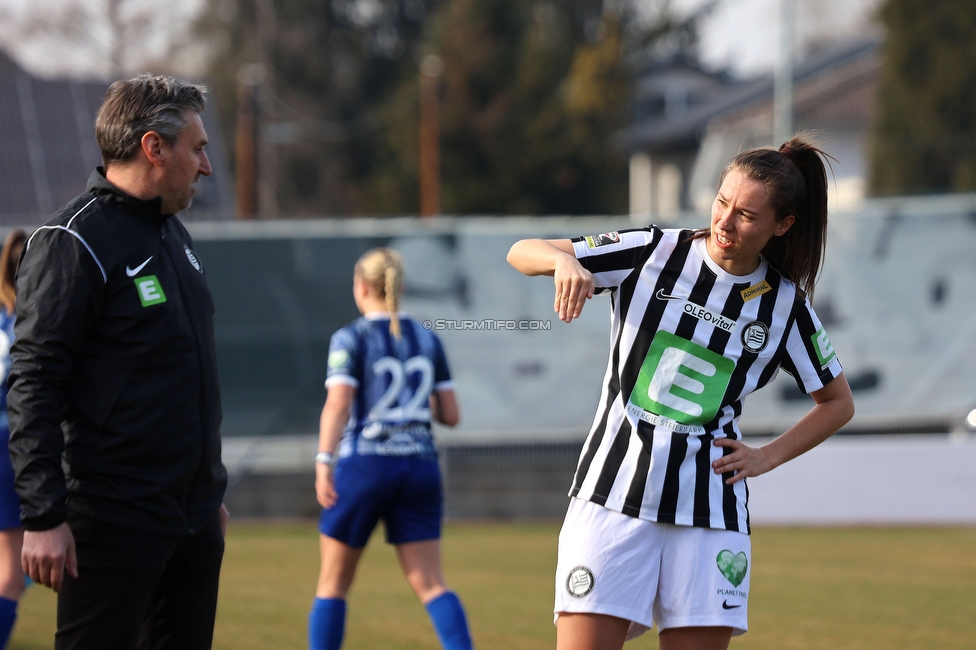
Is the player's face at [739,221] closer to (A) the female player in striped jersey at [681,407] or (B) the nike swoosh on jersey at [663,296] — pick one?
(A) the female player in striped jersey at [681,407]

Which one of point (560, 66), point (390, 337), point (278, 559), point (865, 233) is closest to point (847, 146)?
point (560, 66)

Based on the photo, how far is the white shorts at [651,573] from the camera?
2.98m

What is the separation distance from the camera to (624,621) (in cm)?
301

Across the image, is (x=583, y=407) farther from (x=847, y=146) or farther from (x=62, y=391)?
(x=847, y=146)

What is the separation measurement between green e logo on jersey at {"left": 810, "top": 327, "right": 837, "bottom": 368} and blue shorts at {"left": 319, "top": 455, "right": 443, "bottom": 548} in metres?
2.25

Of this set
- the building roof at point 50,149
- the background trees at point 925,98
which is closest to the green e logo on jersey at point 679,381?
the building roof at point 50,149

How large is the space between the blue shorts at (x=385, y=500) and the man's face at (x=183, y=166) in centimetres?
208

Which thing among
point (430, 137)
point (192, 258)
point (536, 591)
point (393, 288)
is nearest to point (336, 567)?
point (393, 288)

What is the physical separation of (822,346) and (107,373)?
2.06 meters

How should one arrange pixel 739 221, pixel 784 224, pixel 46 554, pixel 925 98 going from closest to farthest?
pixel 46 554 < pixel 739 221 < pixel 784 224 < pixel 925 98

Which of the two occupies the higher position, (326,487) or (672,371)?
(672,371)

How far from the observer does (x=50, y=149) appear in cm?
2731

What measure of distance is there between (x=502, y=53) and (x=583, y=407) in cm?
2894

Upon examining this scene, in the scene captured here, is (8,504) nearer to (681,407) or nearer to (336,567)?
(336,567)
